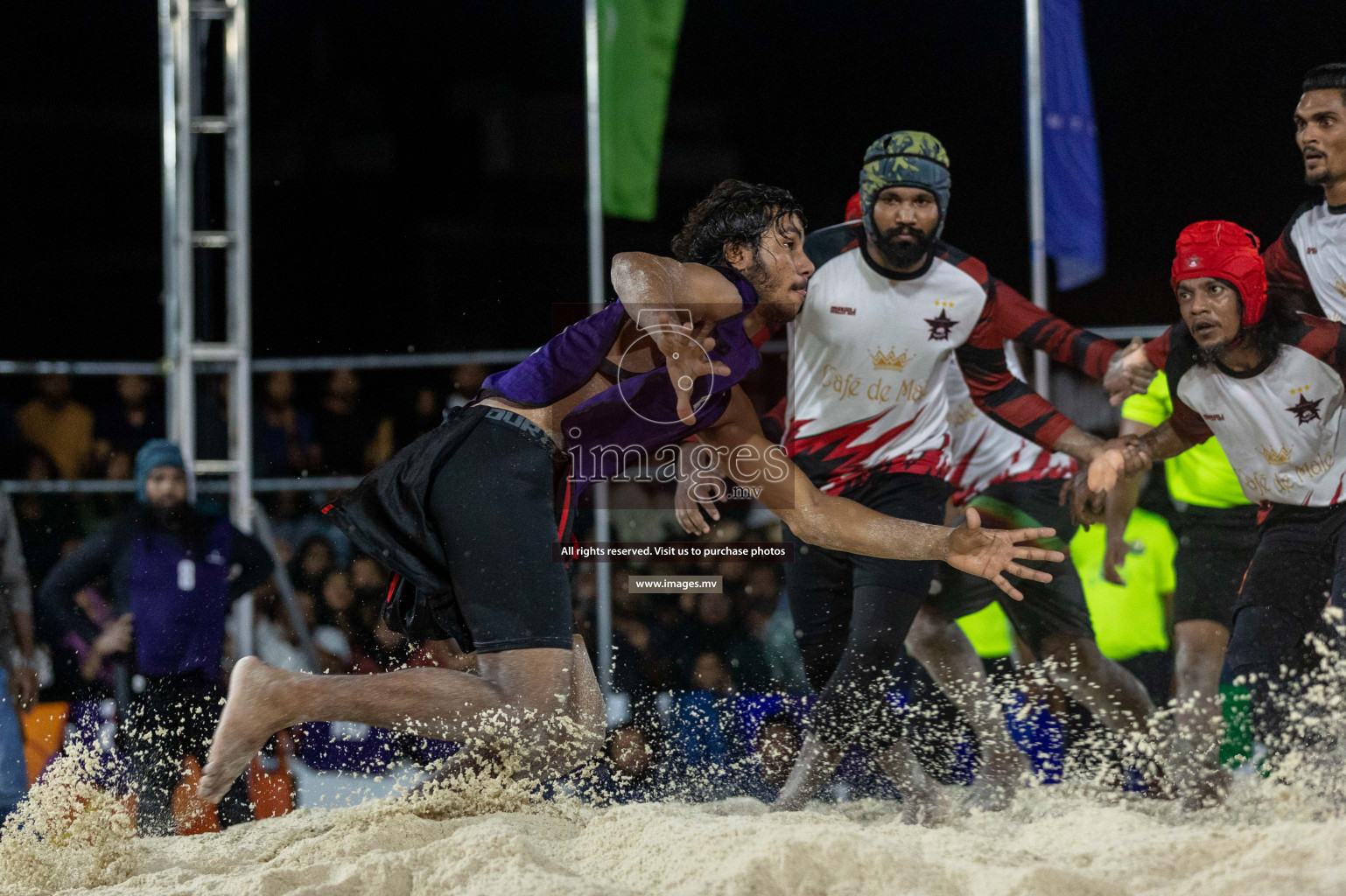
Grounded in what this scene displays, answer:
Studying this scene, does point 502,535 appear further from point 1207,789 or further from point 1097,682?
point 1207,789

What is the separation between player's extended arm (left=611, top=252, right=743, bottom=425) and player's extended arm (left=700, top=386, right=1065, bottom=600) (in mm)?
181

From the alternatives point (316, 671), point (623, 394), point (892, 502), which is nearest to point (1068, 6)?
point (892, 502)

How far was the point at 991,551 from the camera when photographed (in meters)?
2.95

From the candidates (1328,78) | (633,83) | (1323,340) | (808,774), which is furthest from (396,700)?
(1328,78)

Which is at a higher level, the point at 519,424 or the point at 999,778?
the point at 519,424

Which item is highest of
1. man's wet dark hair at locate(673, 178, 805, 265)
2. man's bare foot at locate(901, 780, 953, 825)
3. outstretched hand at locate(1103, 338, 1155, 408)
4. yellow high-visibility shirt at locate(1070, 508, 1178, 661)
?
man's wet dark hair at locate(673, 178, 805, 265)

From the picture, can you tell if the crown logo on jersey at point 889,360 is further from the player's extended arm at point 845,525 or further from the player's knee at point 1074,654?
the player's knee at point 1074,654

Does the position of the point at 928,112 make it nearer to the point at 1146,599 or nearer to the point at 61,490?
the point at 1146,599

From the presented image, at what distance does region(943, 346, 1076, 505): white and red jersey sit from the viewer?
366 centimetres

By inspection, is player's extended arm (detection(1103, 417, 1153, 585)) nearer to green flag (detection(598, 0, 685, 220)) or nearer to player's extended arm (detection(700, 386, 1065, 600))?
player's extended arm (detection(700, 386, 1065, 600))

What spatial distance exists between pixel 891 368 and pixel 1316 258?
121 centimetres

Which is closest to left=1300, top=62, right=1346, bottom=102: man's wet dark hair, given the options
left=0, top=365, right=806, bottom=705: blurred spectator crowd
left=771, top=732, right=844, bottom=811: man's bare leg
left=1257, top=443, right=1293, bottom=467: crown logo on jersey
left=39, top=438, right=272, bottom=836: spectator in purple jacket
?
left=1257, top=443, right=1293, bottom=467: crown logo on jersey

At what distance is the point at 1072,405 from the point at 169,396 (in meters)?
2.99

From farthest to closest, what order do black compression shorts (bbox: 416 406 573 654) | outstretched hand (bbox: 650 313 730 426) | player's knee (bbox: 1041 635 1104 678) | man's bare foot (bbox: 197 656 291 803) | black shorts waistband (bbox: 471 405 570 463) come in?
player's knee (bbox: 1041 635 1104 678)
outstretched hand (bbox: 650 313 730 426)
black shorts waistband (bbox: 471 405 570 463)
black compression shorts (bbox: 416 406 573 654)
man's bare foot (bbox: 197 656 291 803)
